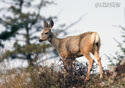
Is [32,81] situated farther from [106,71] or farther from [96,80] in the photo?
[106,71]

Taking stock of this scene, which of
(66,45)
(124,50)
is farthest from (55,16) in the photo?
(66,45)

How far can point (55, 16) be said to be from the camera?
30.1 m

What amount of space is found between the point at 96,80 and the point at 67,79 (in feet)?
3.74

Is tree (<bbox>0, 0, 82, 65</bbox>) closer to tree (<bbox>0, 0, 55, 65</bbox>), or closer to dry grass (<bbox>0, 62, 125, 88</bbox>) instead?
tree (<bbox>0, 0, 55, 65</bbox>)

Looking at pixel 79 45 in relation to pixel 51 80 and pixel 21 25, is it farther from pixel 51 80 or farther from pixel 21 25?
pixel 21 25

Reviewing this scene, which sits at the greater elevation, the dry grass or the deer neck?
the deer neck

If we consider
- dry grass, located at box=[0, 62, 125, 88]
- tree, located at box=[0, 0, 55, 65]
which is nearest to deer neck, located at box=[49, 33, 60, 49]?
dry grass, located at box=[0, 62, 125, 88]

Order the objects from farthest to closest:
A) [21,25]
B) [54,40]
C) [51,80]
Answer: [21,25], [54,40], [51,80]

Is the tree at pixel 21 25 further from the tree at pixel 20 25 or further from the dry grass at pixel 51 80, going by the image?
the dry grass at pixel 51 80

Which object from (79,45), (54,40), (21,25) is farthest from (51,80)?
(21,25)

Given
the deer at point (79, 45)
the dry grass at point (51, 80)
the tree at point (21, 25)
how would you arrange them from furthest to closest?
the tree at point (21, 25)
the deer at point (79, 45)
the dry grass at point (51, 80)

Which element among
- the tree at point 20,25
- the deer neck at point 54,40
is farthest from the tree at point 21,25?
the deer neck at point 54,40

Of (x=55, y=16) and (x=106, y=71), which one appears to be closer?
(x=106, y=71)

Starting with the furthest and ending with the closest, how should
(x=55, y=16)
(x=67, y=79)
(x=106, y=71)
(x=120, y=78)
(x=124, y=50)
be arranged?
(x=55, y=16)
(x=124, y=50)
(x=106, y=71)
(x=120, y=78)
(x=67, y=79)
